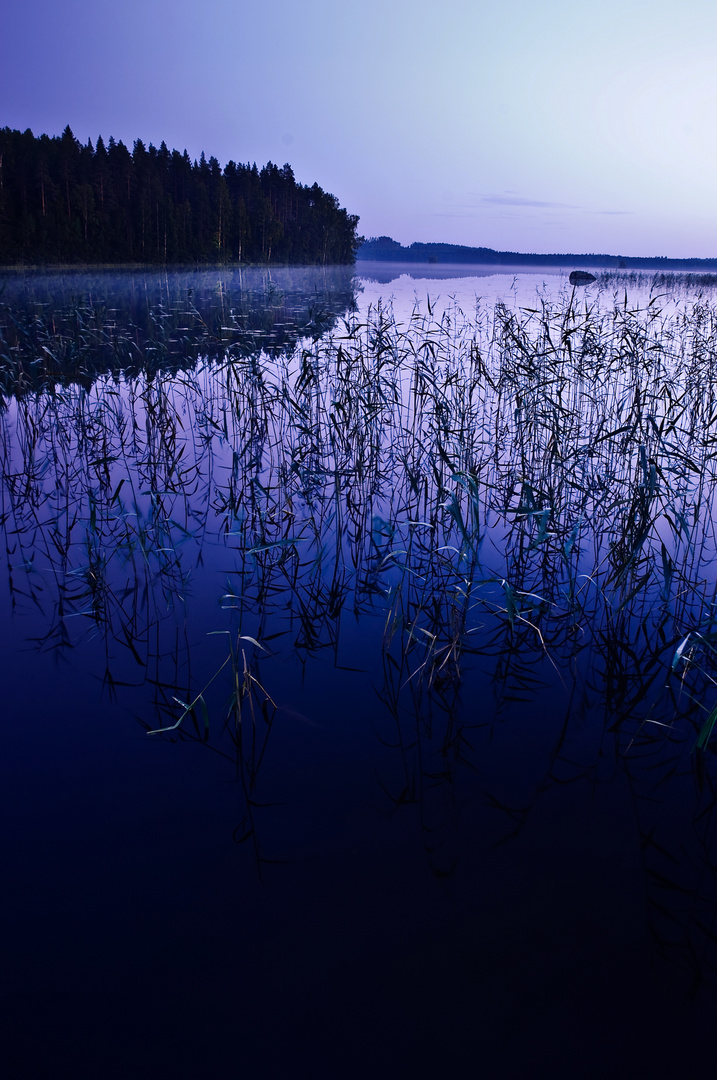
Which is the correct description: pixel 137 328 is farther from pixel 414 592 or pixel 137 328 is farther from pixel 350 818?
pixel 350 818

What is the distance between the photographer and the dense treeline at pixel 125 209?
44844 millimetres

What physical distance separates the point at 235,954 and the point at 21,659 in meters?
1.99

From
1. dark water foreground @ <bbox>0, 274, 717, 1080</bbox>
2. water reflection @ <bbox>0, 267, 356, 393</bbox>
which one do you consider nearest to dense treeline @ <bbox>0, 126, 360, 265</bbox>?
water reflection @ <bbox>0, 267, 356, 393</bbox>

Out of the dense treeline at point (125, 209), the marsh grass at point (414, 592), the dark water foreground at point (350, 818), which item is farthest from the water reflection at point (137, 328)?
the dense treeline at point (125, 209)

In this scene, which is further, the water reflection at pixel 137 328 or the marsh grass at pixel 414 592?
the water reflection at pixel 137 328

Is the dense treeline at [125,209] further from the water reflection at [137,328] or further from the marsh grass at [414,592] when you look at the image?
the marsh grass at [414,592]

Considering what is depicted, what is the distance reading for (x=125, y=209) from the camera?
50969mm

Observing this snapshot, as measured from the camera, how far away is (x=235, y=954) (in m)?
1.77

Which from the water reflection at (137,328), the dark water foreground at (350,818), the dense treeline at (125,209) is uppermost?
the dense treeline at (125,209)

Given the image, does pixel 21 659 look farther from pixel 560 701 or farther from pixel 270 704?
pixel 560 701

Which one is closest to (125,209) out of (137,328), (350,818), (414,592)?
(137,328)

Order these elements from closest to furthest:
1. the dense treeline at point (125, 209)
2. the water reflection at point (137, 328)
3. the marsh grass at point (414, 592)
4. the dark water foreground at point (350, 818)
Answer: the dark water foreground at point (350, 818), the marsh grass at point (414, 592), the water reflection at point (137, 328), the dense treeline at point (125, 209)

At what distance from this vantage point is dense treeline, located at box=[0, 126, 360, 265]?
44.8 m

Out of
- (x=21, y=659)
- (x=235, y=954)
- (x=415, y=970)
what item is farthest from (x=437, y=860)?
(x=21, y=659)
